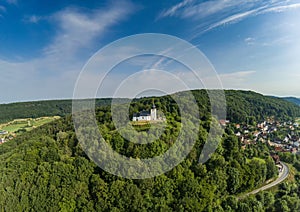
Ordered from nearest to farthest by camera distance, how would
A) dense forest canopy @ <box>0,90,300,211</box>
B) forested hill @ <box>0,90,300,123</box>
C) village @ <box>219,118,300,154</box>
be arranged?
1. dense forest canopy @ <box>0,90,300,211</box>
2. village @ <box>219,118,300,154</box>
3. forested hill @ <box>0,90,300,123</box>

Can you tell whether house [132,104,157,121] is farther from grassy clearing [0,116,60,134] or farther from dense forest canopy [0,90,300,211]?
grassy clearing [0,116,60,134]

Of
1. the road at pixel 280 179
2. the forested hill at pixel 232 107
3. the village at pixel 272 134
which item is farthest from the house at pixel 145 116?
the village at pixel 272 134

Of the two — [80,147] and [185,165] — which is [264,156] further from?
[80,147]

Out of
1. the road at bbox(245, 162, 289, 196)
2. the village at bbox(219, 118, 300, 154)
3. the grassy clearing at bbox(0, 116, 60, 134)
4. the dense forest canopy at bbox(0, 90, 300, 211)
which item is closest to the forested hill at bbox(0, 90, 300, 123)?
the village at bbox(219, 118, 300, 154)

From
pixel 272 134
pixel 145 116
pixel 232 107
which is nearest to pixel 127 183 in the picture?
pixel 145 116

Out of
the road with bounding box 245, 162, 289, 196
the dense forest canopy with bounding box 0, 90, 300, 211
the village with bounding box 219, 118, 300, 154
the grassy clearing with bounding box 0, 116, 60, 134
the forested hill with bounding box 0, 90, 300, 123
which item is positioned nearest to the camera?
the dense forest canopy with bounding box 0, 90, 300, 211

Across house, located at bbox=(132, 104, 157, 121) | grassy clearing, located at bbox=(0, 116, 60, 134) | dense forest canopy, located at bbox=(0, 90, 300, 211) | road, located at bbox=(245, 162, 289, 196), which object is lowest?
road, located at bbox=(245, 162, 289, 196)

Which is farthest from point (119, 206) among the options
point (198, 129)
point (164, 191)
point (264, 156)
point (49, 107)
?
point (49, 107)

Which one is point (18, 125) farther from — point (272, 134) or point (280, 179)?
point (280, 179)
